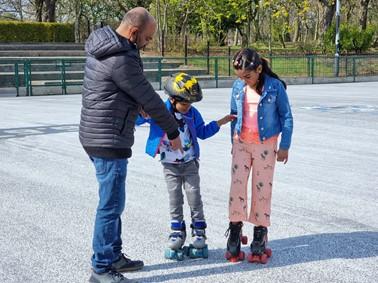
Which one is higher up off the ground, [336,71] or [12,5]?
[12,5]

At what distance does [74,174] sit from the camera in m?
8.31

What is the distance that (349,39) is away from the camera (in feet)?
132

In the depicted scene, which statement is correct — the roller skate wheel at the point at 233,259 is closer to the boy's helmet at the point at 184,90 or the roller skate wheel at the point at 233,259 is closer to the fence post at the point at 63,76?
the boy's helmet at the point at 184,90

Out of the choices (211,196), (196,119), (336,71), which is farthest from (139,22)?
(336,71)

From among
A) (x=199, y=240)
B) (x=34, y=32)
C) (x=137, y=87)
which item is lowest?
(x=199, y=240)

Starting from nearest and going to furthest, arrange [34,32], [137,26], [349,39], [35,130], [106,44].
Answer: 1. [106,44]
2. [137,26]
3. [35,130]
4. [34,32]
5. [349,39]

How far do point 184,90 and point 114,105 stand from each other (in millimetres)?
721

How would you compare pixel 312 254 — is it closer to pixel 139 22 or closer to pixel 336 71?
pixel 139 22

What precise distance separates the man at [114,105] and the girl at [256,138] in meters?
0.77

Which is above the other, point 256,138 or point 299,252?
point 256,138

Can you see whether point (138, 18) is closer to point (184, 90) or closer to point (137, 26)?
point (137, 26)

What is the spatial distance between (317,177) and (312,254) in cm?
317

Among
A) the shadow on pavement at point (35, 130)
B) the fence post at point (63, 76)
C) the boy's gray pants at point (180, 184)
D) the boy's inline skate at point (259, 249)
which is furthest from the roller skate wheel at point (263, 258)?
the fence post at point (63, 76)

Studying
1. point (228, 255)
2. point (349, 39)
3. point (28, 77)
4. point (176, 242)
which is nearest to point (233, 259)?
point (228, 255)
